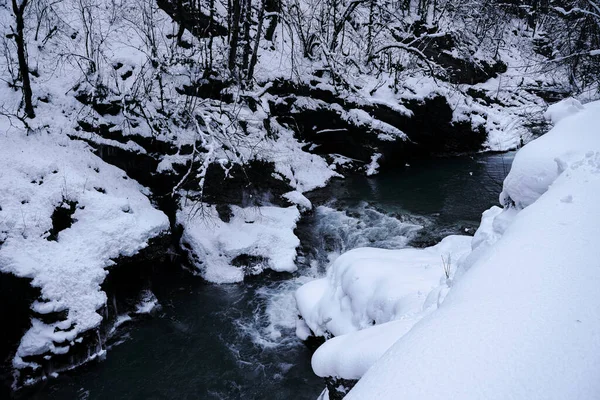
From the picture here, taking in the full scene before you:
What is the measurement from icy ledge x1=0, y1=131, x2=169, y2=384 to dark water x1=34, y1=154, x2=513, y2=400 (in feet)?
2.33

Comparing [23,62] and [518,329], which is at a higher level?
[23,62]

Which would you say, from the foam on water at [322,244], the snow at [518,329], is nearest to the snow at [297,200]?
the foam on water at [322,244]

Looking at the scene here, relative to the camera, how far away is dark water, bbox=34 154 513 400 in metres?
5.73

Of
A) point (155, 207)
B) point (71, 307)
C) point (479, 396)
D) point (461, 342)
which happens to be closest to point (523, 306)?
point (461, 342)

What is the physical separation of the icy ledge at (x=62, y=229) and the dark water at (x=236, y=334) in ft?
2.33

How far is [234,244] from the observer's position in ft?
28.9

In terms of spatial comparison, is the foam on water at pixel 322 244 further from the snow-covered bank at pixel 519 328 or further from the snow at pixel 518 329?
the snow at pixel 518 329

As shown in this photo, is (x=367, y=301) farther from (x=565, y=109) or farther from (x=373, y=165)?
(x=373, y=165)

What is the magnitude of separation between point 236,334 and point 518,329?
5.94 m

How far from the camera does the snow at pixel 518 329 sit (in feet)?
4.97

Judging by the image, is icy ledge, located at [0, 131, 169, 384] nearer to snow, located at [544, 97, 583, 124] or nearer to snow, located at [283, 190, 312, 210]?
snow, located at [283, 190, 312, 210]

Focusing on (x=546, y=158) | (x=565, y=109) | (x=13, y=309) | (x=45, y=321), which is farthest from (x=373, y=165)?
(x=13, y=309)

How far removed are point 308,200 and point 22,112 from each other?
778 cm

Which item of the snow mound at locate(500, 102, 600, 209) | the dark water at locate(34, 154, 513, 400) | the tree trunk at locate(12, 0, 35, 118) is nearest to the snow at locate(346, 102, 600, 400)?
the snow mound at locate(500, 102, 600, 209)
